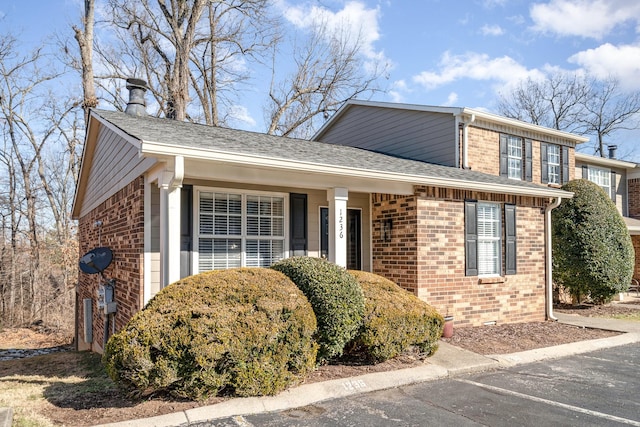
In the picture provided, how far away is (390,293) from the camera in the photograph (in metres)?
6.59

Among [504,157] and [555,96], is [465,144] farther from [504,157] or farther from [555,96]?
[555,96]

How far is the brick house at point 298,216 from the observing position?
6.73 meters

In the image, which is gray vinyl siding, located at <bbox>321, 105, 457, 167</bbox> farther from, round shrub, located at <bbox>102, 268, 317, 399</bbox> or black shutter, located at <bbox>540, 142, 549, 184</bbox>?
round shrub, located at <bbox>102, 268, 317, 399</bbox>

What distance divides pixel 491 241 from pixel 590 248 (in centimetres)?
471

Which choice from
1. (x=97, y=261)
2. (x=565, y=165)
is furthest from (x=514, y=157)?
(x=97, y=261)

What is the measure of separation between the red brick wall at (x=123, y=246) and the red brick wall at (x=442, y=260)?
179 inches

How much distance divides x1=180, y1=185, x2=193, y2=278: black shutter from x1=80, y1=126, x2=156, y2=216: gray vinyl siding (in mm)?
758

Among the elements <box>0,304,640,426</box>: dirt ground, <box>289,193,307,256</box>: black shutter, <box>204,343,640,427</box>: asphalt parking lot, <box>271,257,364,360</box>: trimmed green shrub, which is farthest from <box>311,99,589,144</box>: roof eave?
<box>271,257,364,360</box>: trimmed green shrub

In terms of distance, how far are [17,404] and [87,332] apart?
5.96m

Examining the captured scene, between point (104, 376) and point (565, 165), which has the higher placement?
point (565, 165)

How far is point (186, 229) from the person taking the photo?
23.8 ft

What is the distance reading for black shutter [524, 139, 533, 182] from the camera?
13.5 m

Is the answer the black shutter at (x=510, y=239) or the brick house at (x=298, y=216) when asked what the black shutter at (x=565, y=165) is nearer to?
the brick house at (x=298, y=216)

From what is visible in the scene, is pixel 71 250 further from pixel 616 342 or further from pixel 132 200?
pixel 616 342
